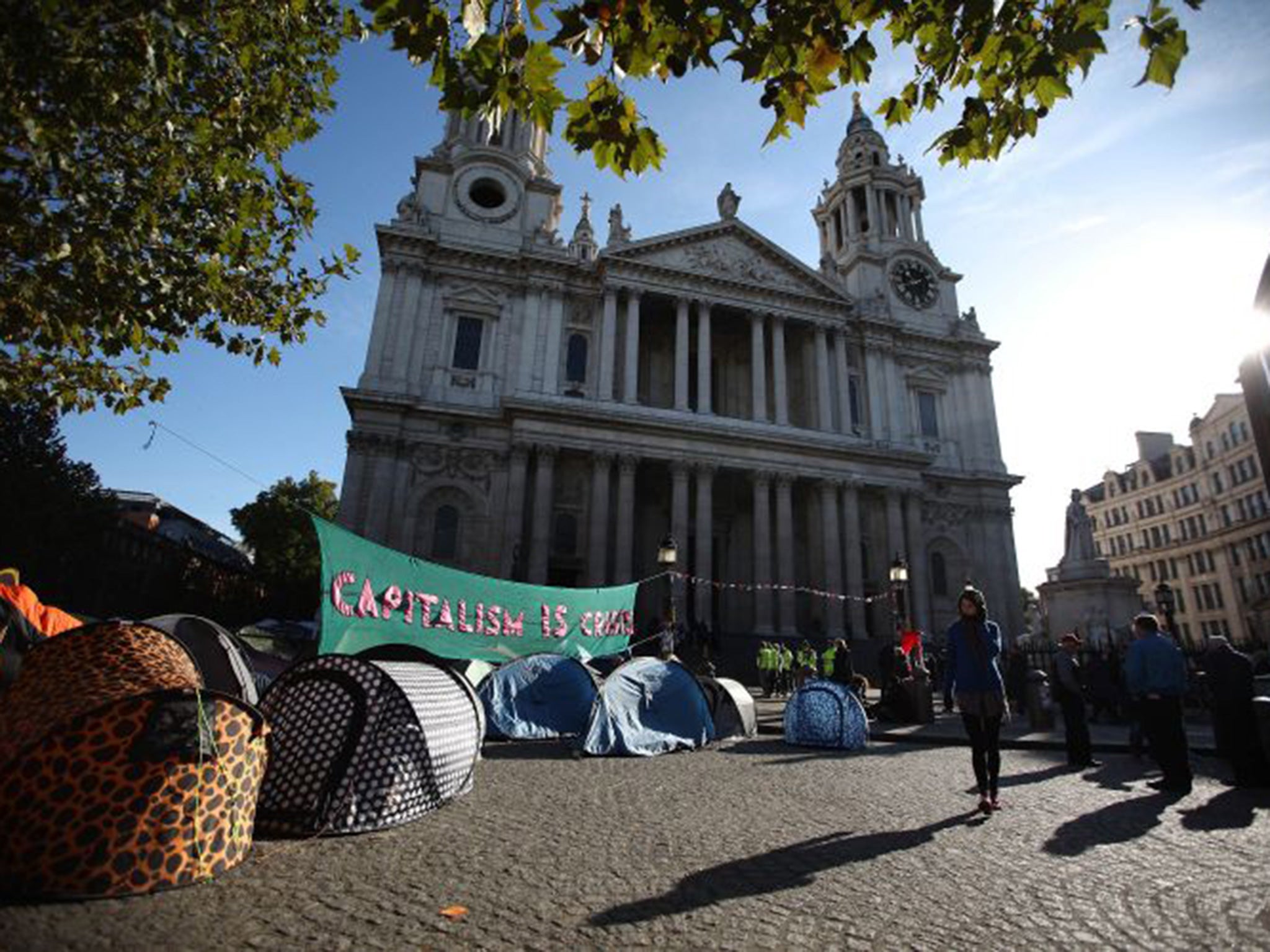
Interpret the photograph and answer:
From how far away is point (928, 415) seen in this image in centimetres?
3297

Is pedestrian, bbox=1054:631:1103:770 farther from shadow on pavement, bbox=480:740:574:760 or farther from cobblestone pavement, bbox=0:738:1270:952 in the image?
shadow on pavement, bbox=480:740:574:760

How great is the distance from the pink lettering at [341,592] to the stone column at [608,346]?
18.1m

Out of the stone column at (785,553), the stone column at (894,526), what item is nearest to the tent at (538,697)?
the stone column at (785,553)

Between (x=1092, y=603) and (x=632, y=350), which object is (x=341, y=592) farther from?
(x=1092, y=603)

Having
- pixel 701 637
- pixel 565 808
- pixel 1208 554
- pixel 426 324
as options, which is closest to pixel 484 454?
pixel 426 324

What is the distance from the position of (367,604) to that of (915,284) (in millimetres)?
35532

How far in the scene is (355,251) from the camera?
8.50 metres

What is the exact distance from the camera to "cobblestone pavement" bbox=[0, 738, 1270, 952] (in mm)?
2902

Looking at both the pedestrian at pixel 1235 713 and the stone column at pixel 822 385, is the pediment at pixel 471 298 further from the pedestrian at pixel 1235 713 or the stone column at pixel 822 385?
the pedestrian at pixel 1235 713

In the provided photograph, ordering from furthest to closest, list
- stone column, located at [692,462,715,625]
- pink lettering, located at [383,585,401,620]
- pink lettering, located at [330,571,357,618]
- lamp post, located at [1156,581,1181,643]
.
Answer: stone column, located at [692,462,715,625], lamp post, located at [1156,581,1181,643], pink lettering, located at [383,585,401,620], pink lettering, located at [330,571,357,618]

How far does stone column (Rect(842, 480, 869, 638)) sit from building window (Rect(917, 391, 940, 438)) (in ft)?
26.6

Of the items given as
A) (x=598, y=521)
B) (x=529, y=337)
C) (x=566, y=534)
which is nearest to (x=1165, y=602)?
(x=598, y=521)

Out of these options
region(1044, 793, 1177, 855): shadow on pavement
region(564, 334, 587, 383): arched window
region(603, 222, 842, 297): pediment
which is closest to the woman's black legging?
region(1044, 793, 1177, 855): shadow on pavement

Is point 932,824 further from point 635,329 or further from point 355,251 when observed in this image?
point 635,329
